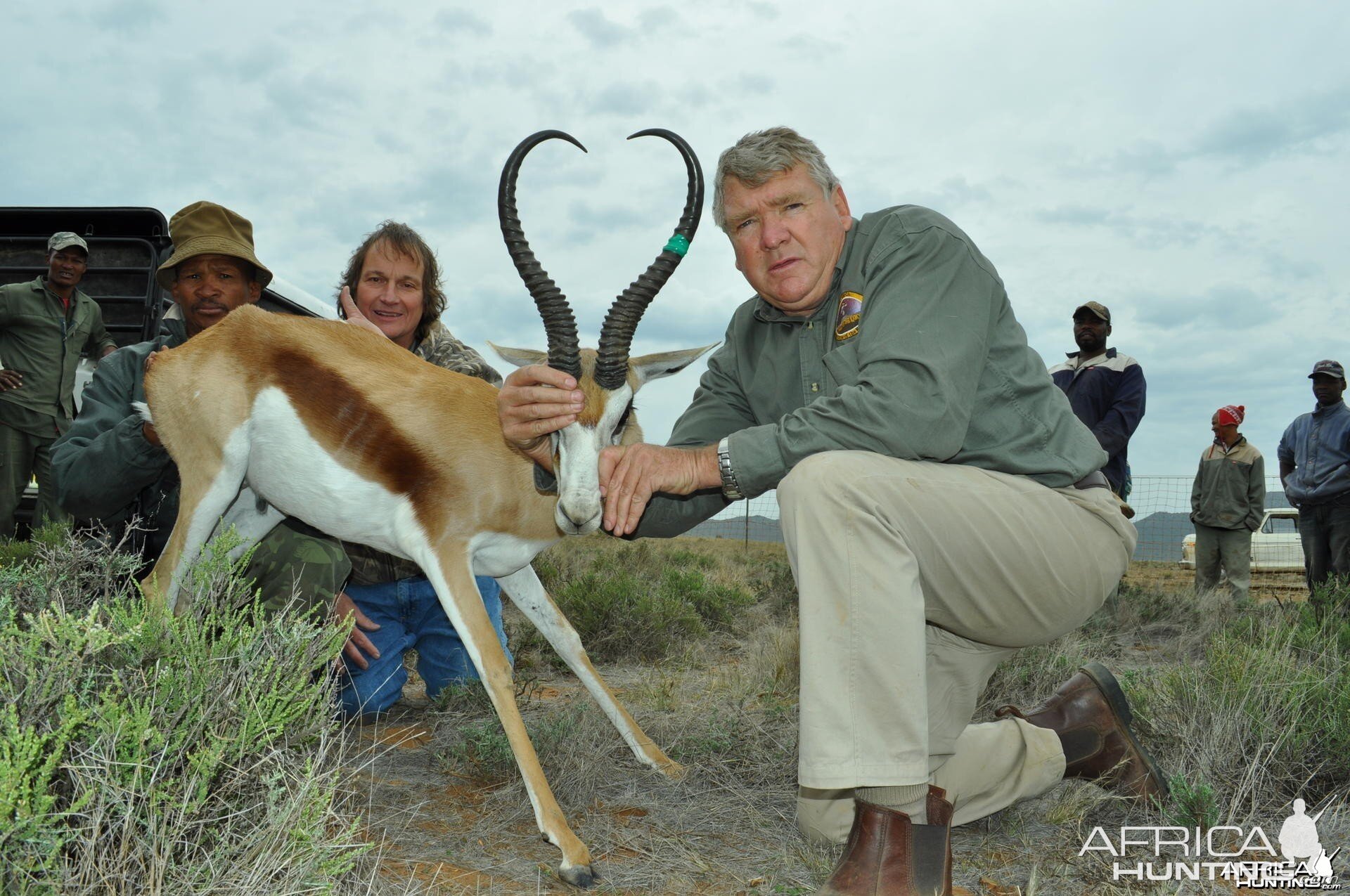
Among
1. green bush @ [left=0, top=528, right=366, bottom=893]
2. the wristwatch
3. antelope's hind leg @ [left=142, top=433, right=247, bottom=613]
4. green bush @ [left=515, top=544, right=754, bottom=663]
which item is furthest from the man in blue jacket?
green bush @ [left=0, top=528, right=366, bottom=893]

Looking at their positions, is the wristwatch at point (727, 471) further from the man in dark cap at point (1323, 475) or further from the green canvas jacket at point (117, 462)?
the man in dark cap at point (1323, 475)

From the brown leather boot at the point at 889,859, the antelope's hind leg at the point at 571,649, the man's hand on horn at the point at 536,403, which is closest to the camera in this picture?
the brown leather boot at the point at 889,859

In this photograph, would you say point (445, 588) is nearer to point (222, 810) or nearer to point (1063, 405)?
point (222, 810)

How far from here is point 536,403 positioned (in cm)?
364

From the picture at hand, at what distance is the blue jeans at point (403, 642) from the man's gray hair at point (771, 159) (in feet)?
8.95

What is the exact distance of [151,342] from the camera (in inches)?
197

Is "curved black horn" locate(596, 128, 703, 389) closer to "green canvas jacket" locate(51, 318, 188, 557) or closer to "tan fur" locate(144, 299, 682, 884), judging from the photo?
"tan fur" locate(144, 299, 682, 884)

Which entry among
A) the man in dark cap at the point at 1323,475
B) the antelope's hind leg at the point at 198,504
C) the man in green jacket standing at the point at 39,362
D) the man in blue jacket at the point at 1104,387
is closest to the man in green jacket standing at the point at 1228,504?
the man in dark cap at the point at 1323,475

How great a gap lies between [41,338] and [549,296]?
655cm

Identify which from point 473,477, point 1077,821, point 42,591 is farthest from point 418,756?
point 1077,821

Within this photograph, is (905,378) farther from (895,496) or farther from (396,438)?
(396,438)

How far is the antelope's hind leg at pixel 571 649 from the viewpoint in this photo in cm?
430

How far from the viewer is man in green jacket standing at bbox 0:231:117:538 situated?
8.12 m

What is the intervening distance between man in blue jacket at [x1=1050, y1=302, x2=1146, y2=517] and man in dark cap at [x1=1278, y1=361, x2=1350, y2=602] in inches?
111
